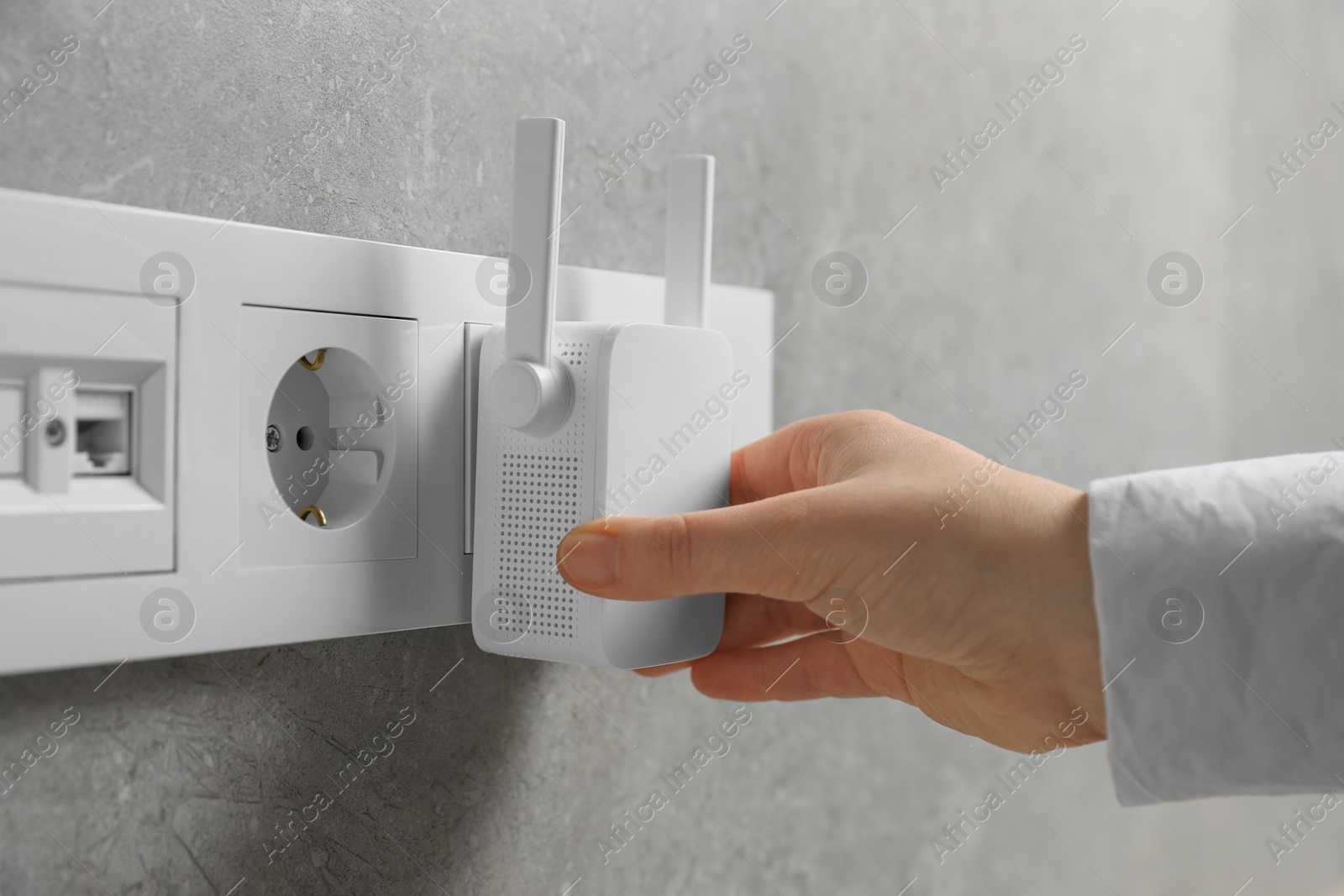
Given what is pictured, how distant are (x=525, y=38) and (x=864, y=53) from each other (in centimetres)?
27

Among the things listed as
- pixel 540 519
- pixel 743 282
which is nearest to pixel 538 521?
pixel 540 519

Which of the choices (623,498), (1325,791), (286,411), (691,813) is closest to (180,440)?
(286,411)

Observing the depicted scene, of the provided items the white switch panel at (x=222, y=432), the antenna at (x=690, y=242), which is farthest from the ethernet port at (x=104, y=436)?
the antenna at (x=690, y=242)

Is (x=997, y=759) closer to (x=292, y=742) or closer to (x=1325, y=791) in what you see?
(x=1325, y=791)

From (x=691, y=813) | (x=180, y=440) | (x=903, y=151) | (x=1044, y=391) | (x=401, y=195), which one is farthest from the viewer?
(x=1044, y=391)

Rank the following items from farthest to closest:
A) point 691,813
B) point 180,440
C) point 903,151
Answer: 1. point 903,151
2. point 691,813
3. point 180,440

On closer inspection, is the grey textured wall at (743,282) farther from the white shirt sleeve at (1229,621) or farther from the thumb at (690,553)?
the white shirt sleeve at (1229,621)

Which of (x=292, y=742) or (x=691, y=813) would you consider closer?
(x=292, y=742)

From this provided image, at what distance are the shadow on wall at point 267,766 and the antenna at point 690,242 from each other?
195mm

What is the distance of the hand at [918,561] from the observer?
43cm

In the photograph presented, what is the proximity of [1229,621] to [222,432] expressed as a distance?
1.37 feet

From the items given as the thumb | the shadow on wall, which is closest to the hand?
the thumb

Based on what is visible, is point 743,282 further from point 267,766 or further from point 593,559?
point 267,766

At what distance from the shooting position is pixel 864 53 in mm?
708
